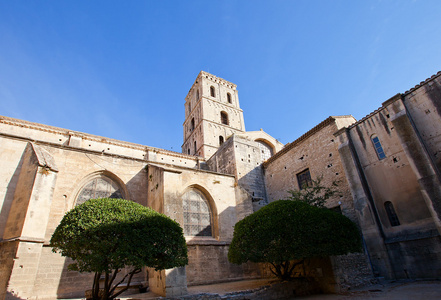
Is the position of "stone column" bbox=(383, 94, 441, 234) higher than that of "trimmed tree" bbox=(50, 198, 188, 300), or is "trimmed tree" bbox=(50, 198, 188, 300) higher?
"stone column" bbox=(383, 94, 441, 234)

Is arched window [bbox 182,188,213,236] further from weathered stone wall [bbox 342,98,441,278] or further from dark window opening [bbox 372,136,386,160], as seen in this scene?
dark window opening [bbox 372,136,386,160]

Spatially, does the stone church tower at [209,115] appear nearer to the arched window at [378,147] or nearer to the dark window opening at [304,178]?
the dark window opening at [304,178]

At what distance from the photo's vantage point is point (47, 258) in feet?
29.9

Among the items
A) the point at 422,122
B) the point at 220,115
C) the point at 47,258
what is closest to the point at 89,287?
the point at 47,258

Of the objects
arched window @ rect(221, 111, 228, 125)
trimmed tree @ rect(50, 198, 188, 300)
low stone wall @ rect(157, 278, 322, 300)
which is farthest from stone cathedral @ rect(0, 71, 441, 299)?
arched window @ rect(221, 111, 228, 125)

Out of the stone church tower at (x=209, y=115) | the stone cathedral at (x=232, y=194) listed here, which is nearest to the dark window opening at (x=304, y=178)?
the stone cathedral at (x=232, y=194)

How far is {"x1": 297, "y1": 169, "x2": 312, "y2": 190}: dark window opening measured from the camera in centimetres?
1412

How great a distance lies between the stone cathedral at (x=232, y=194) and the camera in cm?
886

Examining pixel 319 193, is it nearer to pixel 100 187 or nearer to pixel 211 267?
pixel 211 267

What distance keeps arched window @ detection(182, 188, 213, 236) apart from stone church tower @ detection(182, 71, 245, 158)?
11.3 m

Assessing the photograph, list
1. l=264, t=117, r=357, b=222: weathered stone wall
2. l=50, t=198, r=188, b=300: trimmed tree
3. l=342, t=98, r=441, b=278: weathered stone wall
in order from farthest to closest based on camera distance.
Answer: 1. l=264, t=117, r=357, b=222: weathered stone wall
2. l=342, t=98, r=441, b=278: weathered stone wall
3. l=50, t=198, r=188, b=300: trimmed tree

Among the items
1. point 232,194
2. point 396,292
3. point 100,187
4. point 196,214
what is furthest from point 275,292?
point 100,187

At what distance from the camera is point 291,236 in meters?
8.62

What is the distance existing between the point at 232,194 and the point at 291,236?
20.7 ft
